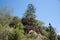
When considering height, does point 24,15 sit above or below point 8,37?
above

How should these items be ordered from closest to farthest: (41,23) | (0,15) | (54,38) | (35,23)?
(0,15)
(54,38)
(35,23)
(41,23)

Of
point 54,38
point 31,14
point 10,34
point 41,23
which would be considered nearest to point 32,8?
point 31,14

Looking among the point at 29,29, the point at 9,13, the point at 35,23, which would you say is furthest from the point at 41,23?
the point at 9,13

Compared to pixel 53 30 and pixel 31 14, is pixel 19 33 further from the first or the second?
pixel 31 14

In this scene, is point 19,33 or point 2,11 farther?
point 2,11

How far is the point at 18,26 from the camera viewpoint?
2278cm

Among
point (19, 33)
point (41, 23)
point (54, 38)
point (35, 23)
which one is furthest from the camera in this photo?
point (41, 23)

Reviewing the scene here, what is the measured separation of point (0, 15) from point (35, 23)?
8517 mm

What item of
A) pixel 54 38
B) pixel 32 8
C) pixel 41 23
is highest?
pixel 32 8

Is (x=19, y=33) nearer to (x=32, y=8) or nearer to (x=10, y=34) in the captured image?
(x=10, y=34)

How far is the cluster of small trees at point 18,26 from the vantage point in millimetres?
18567

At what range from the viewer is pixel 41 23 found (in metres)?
34.3

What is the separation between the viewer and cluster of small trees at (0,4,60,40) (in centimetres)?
1857

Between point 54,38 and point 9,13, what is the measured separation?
28.1ft
